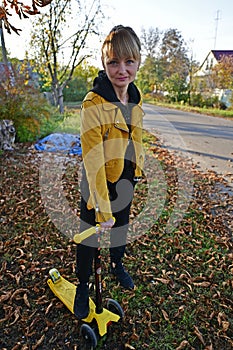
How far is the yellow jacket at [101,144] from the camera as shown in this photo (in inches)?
60.9

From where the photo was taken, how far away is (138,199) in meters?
4.09

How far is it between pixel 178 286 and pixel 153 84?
27.8 m

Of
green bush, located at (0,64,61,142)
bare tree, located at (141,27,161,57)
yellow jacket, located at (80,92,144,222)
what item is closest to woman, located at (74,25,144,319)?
yellow jacket, located at (80,92,144,222)

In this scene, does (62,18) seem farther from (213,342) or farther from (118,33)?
(213,342)

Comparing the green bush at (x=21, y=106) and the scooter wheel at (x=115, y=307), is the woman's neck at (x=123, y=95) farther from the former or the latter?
the green bush at (x=21, y=106)

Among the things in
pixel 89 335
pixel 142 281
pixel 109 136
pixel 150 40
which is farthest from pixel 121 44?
pixel 150 40

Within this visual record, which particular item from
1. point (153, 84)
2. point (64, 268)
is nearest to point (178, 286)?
point (64, 268)

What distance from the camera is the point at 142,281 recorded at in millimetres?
2488

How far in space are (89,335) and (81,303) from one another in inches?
8.1

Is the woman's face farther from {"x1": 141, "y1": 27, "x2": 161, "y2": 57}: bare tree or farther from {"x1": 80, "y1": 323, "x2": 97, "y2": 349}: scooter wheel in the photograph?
{"x1": 141, "y1": 27, "x2": 161, "y2": 57}: bare tree

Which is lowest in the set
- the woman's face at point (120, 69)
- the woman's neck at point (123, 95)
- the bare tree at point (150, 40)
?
the woman's neck at point (123, 95)

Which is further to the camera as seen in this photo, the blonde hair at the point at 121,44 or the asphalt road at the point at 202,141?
the asphalt road at the point at 202,141

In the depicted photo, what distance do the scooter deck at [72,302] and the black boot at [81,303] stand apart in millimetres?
63

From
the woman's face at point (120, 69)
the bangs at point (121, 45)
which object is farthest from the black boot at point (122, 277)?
the bangs at point (121, 45)
